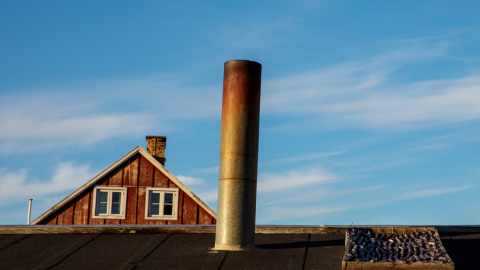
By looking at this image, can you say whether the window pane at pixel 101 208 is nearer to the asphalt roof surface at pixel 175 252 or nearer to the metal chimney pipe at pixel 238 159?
the asphalt roof surface at pixel 175 252

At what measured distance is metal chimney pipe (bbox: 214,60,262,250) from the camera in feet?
48.4

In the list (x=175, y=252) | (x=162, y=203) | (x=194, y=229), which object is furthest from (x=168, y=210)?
(x=175, y=252)

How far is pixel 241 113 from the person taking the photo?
14906 millimetres

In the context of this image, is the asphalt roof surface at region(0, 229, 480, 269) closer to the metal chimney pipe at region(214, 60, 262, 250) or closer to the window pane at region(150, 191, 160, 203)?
the metal chimney pipe at region(214, 60, 262, 250)

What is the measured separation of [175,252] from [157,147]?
2049 cm

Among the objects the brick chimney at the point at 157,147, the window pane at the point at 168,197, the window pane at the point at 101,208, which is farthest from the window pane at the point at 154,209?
the brick chimney at the point at 157,147

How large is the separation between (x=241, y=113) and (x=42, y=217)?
64.7ft

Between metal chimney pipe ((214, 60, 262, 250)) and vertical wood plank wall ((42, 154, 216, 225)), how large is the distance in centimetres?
1727

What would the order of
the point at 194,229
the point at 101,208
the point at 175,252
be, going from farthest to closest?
the point at 101,208 → the point at 194,229 → the point at 175,252

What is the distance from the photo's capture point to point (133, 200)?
3206 cm

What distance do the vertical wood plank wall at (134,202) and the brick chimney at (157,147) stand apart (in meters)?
2.16


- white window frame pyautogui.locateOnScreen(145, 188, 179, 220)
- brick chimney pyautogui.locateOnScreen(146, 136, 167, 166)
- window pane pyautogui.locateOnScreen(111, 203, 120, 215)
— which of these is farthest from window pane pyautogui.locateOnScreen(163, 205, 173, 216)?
brick chimney pyautogui.locateOnScreen(146, 136, 167, 166)

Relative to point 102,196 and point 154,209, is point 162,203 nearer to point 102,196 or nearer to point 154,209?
point 154,209

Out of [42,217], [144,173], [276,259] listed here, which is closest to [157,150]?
[144,173]
